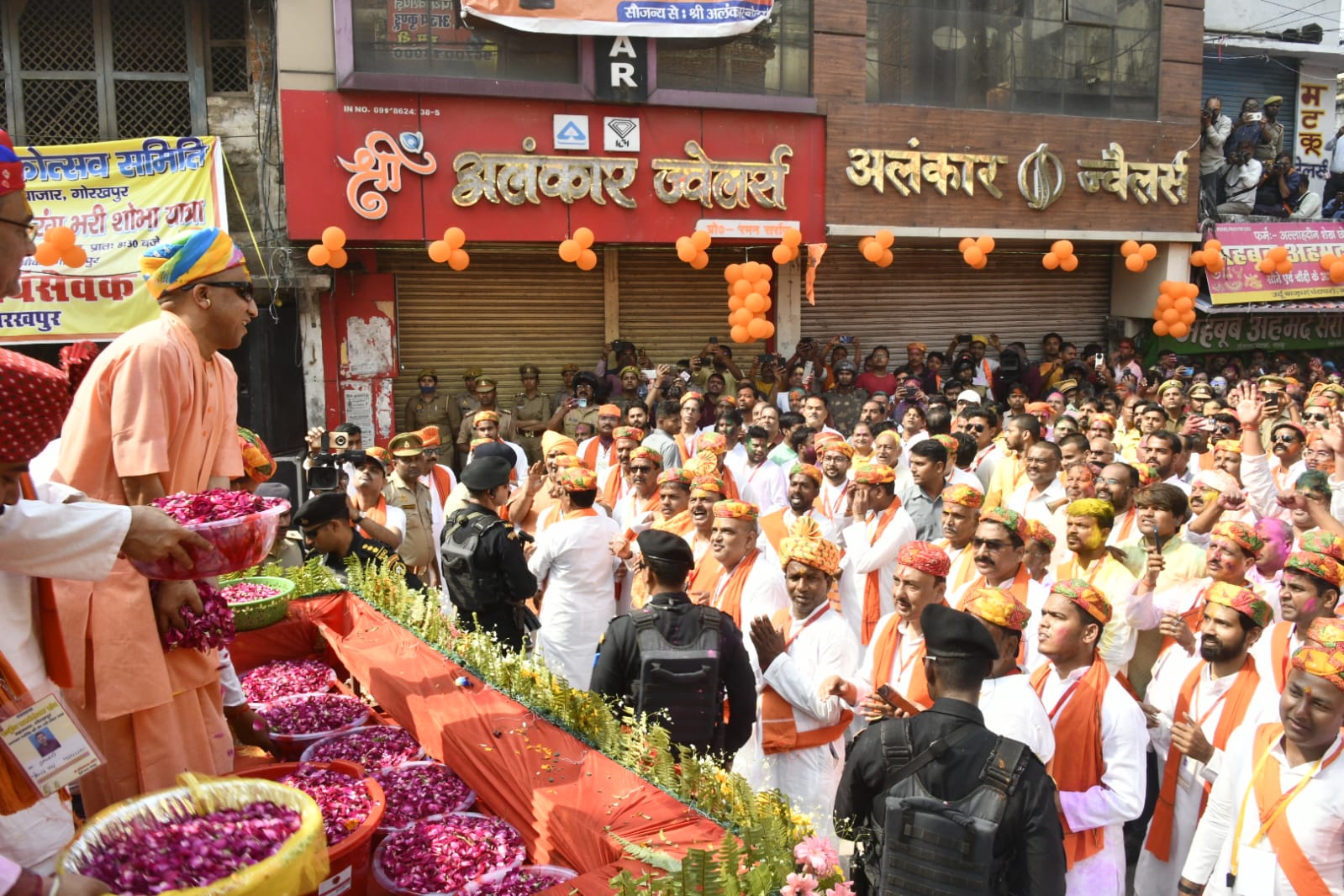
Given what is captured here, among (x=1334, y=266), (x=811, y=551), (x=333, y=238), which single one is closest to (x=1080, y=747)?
(x=811, y=551)

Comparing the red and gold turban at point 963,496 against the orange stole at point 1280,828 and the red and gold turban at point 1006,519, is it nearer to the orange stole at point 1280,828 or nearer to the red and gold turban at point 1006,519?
the red and gold turban at point 1006,519

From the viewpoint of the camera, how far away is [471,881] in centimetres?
299

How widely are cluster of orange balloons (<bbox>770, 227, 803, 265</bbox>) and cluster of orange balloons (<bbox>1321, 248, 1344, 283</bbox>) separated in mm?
9705

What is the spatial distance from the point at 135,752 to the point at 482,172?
9.89 metres


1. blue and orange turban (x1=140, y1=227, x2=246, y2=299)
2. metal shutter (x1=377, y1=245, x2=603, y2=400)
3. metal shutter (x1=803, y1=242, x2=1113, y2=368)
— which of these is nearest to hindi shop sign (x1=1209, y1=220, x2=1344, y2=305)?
metal shutter (x1=803, y1=242, x2=1113, y2=368)

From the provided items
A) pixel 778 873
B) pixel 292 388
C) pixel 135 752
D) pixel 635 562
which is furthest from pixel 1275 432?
pixel 292 388

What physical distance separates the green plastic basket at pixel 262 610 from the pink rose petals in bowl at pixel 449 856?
1754mm

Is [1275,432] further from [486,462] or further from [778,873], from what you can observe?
[778,873]

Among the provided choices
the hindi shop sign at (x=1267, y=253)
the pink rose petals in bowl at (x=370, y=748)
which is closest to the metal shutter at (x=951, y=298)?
the hindi shop sign at (x=1267, y=253)

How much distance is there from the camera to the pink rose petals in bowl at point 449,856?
118 inches

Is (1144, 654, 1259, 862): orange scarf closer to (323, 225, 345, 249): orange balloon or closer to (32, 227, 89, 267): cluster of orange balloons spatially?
(323, 225, 345, 249): orange balloon

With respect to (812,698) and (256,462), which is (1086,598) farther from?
(256,462)

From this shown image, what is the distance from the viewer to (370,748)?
390 cm

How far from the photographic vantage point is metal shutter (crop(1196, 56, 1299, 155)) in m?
18.0
